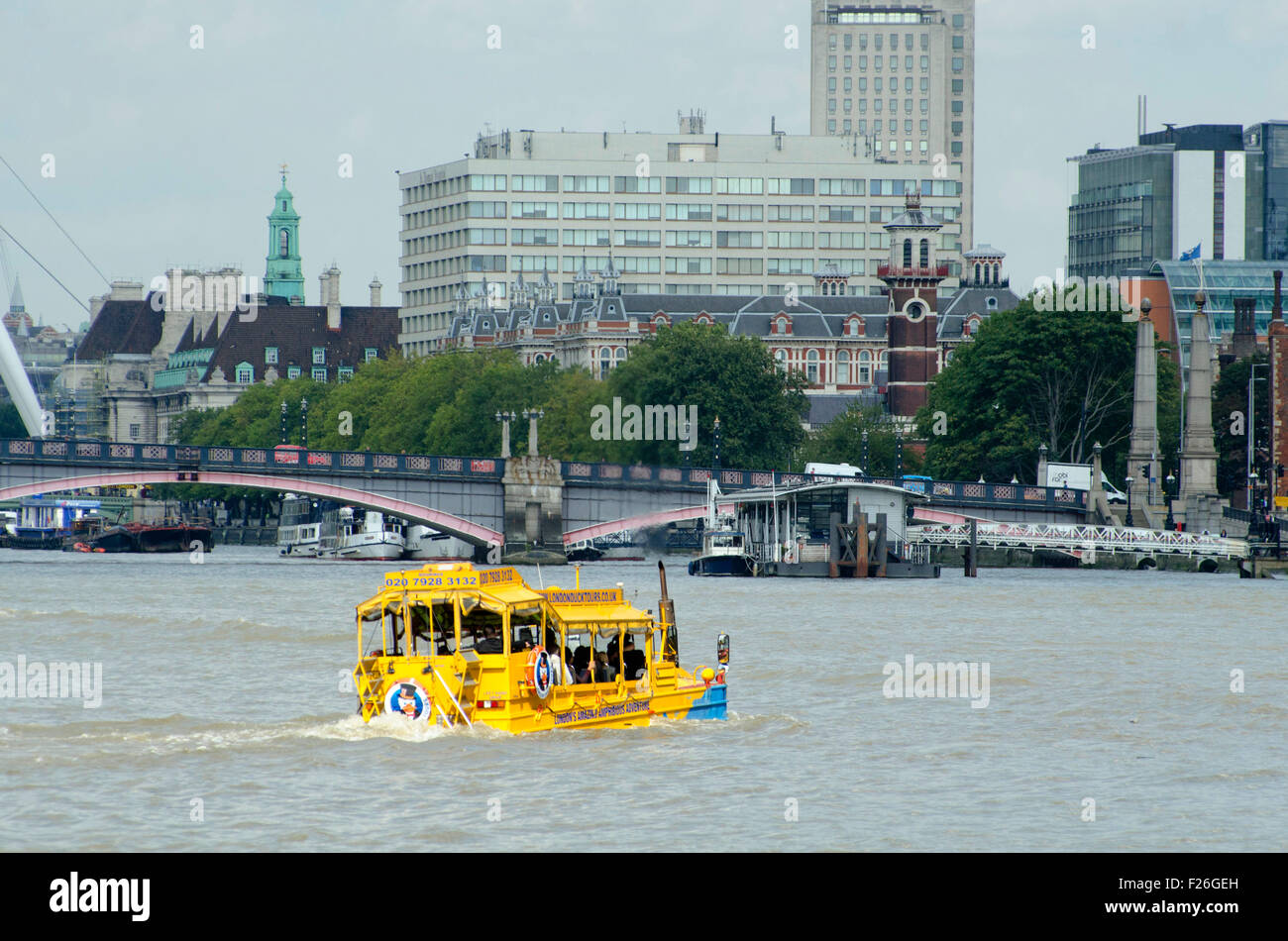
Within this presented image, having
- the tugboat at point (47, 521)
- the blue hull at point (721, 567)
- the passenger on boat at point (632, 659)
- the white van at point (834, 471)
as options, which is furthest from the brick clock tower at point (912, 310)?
the passenger on boat at point (632, 659)

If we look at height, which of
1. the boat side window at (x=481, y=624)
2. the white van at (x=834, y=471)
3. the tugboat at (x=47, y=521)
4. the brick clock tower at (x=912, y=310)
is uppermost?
the brick clock tower at (x=912, y=310)

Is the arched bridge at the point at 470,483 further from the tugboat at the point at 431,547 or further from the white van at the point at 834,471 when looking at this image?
the tugboat at the point at 431,547

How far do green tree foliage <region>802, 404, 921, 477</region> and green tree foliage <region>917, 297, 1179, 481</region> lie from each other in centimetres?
1651

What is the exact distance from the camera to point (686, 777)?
31.1 m

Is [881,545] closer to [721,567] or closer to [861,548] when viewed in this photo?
[861,548]

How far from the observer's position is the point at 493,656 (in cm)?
3300

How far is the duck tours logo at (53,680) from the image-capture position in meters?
40.7

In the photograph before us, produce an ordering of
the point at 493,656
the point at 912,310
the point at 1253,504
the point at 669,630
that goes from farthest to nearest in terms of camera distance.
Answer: the point at 912,310 < the point at 1253,504 < the point at 669,630 < the point at 493,656

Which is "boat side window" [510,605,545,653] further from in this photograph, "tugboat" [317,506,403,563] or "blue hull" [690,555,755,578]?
"tugboat" [317,506,403,563]

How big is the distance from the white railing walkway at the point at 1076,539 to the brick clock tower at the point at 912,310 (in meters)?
56.6

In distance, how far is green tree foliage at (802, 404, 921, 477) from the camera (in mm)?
144250

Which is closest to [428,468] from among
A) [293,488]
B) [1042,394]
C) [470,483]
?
[470,483]

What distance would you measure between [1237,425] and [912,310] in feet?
159

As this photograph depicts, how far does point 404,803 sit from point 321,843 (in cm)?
252
